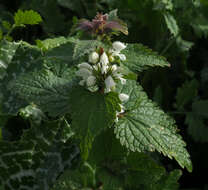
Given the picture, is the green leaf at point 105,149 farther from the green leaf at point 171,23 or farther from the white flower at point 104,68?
the green leaf at point 171,23

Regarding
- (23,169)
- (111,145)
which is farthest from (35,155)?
(111,145)

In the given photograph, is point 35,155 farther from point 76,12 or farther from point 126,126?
point 76,12

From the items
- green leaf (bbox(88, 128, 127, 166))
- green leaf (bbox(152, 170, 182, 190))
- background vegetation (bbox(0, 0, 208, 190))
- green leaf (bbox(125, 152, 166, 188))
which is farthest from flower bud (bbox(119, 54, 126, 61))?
background vegetation (bbox(0, 0, 208, 190))

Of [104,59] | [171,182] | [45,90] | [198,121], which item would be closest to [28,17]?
[45,90]

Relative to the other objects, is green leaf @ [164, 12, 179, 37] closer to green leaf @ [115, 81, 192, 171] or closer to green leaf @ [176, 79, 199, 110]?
green leaf @ [176, 79, 199, 110]

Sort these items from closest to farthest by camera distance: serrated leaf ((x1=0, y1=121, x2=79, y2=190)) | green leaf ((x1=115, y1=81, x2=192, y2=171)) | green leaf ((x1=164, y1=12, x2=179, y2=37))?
green leaf ((x1=115, y1=81, x2=192, y2=171))
serrated leaf ((x1=0, y1=121, x2=79, y2=190))
green leaf ((x1=164, y1=12, x2=179, y2=37))

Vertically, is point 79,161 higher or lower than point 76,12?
lower
